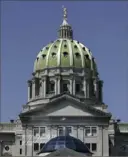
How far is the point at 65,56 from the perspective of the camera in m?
127

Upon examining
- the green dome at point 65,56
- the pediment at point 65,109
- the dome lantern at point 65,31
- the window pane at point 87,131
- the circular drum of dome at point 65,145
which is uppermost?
the dome lantern at point 65,31

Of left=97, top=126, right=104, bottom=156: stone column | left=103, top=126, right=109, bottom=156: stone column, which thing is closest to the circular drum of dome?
left=97, top=126, right=104, bottom=156: stone column

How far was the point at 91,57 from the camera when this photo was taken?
423 ft

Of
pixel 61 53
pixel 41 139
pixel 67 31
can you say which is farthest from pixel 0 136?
pixel 67 31

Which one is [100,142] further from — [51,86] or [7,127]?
[51,86]

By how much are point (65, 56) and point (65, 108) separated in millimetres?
22924

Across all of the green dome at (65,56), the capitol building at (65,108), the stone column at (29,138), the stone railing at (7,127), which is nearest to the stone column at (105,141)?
the capitol building at (65,108)

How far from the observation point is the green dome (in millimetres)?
125562

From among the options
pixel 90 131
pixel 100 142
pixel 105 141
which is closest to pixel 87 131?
pixel 90 131

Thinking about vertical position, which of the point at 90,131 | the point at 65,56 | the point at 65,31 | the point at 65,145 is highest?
the point at 65,31

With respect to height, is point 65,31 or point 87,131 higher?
point 65,31

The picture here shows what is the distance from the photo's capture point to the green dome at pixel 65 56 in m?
126

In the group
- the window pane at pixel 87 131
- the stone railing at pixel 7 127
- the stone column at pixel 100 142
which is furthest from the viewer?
the stone railing at pixel 7 127

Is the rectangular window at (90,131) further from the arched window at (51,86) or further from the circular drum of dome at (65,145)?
the circular drum of dome at (65,145)
